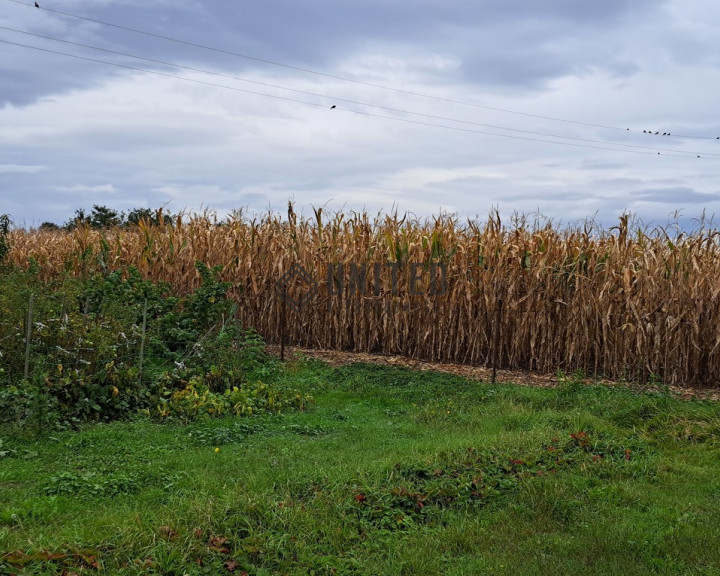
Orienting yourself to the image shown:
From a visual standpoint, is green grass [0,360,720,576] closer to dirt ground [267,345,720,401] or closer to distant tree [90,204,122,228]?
dirt ground [267,345,720,401]

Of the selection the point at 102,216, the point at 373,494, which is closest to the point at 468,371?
the point at 373,494

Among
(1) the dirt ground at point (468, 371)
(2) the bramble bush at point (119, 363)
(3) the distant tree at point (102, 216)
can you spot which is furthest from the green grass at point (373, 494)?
(3) the distant tree at point (102, 216)

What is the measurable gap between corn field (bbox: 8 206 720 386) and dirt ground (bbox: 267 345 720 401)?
24 centimetres

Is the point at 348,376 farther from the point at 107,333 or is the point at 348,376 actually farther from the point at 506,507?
the point at 506,507

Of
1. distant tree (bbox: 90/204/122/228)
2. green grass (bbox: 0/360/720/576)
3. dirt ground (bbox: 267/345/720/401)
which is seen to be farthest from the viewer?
distant tree (bbox: 90/204/122/228)

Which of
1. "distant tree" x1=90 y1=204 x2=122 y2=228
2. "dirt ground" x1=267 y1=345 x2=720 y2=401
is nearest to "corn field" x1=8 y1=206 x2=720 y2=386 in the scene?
"dirt ground" x1=267 y1=345 x2=720 y2=401

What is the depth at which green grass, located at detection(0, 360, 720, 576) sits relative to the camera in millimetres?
4449

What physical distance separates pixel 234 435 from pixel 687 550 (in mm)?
4415

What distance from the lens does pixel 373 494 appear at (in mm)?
5402

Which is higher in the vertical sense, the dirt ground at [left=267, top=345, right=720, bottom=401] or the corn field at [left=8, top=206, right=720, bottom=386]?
the corn field at [left=8, top=206, right=720, bottom=386]

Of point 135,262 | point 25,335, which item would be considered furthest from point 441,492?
point 135,262

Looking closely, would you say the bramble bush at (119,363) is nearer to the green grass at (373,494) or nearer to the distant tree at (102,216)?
the green grass at (373,494)

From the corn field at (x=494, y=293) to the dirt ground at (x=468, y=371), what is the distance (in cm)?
24

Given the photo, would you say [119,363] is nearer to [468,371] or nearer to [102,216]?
[468,371]
